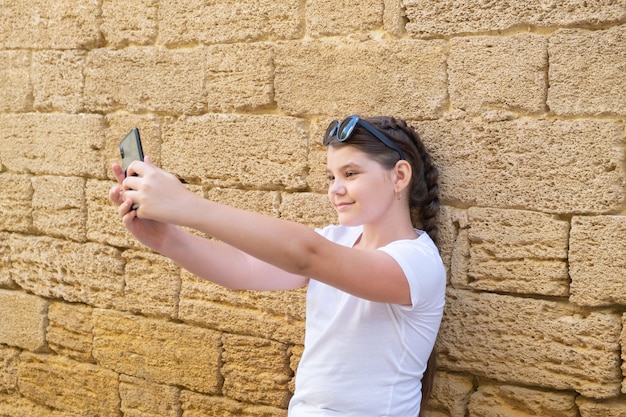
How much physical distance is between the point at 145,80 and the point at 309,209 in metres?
1.33

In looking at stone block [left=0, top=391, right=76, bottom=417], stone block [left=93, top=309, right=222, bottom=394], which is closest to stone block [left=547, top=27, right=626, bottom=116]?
stone block [left=93, top=309, right=222, bottom=394]

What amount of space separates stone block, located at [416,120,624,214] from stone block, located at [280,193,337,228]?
2.04ft

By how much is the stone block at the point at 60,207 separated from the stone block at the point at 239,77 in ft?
3.74

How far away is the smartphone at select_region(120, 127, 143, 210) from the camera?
2803 millimetres

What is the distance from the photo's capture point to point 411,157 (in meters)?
3.50

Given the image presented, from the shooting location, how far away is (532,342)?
366 cm

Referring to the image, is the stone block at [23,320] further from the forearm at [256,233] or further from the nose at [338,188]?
the forearm at [256,233]

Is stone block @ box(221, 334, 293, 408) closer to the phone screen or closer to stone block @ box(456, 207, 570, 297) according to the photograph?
stone block @ box(456, 207, 570, 297)

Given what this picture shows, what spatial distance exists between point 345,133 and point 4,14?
320cm

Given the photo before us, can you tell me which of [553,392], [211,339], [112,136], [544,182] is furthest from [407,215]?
[112,136]

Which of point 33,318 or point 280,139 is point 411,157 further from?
point 33,318

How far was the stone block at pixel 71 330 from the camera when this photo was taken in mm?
5281

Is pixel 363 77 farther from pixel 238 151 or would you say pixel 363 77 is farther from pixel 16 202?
pixel 16 202

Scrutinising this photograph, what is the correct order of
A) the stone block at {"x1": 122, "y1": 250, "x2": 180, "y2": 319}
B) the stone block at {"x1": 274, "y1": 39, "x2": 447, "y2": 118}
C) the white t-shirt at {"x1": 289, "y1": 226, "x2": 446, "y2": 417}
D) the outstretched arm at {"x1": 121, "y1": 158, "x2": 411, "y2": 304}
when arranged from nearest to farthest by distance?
the outstretched arm at {"x1": 121, "y1": 158, "x2": 411, "y2": 304} < the white t-shirt at {"x1": 289, "y1": 226, "x2": 446, "y2": 417} < the stone block at {"x1": 274, "y1": 39, "x2": 447, "y2": 118} < the stone block at {"x1": 122, "y1": 250, "x2": 180, "y2": 319}
